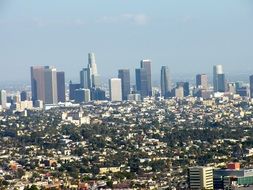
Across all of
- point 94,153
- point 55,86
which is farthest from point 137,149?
point 55,86

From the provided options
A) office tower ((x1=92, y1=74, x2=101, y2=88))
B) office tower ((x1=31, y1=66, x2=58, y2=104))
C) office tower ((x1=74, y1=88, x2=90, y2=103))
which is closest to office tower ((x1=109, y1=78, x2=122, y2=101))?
office tower ((x1=74, y1=88, x2=90, y2=103))

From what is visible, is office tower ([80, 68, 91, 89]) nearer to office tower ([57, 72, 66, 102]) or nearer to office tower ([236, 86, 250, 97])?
office tower ([57, 72, 66, 102])

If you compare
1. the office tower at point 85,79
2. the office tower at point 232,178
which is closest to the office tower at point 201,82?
the office tower at point 85,79

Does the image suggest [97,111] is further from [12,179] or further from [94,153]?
[12,179]

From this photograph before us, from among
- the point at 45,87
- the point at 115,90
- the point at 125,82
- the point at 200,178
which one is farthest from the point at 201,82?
the point at 200,178

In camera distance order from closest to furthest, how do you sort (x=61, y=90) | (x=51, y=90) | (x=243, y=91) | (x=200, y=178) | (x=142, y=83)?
(x=200, y=178) → (x=51, y=90) → (x=61, y=90) → (x=243, y=91) → (x=142, y=83)

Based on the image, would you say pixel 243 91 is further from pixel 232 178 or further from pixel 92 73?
pixel 232 178

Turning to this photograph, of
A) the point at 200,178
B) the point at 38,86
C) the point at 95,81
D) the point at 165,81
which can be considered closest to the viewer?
the point at 200,178
